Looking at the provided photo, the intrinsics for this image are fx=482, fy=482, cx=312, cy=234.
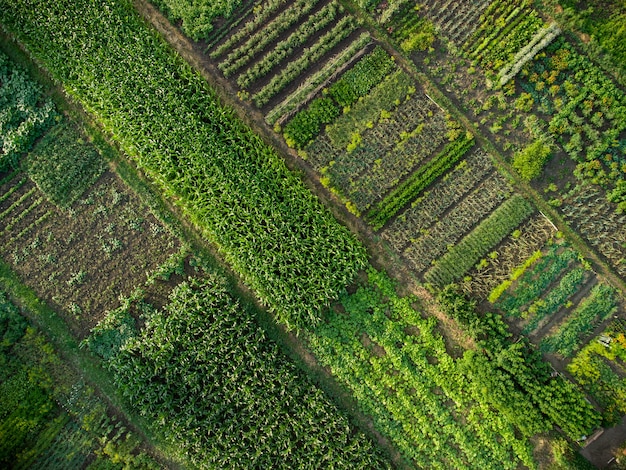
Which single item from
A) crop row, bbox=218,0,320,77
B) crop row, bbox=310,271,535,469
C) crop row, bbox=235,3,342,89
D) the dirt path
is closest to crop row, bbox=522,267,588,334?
crop row, bbox=310,271,535,469

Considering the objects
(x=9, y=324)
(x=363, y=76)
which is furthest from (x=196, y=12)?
(x=9, y=324)

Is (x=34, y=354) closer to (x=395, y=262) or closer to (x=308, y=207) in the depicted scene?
(x=308, y=207)

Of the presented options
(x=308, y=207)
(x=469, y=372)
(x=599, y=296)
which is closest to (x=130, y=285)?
Result: (x=308, y=207)

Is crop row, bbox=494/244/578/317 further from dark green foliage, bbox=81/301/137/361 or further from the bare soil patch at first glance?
dark green foliage, bbox=81/301/137/361

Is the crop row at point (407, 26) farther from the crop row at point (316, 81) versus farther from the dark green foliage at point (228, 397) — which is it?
the dark green foliage at point (228, 397)

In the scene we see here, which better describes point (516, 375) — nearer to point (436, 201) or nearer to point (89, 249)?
point (436, 201)

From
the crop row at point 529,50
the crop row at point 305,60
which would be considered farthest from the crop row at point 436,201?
the crop row at point 305,60
